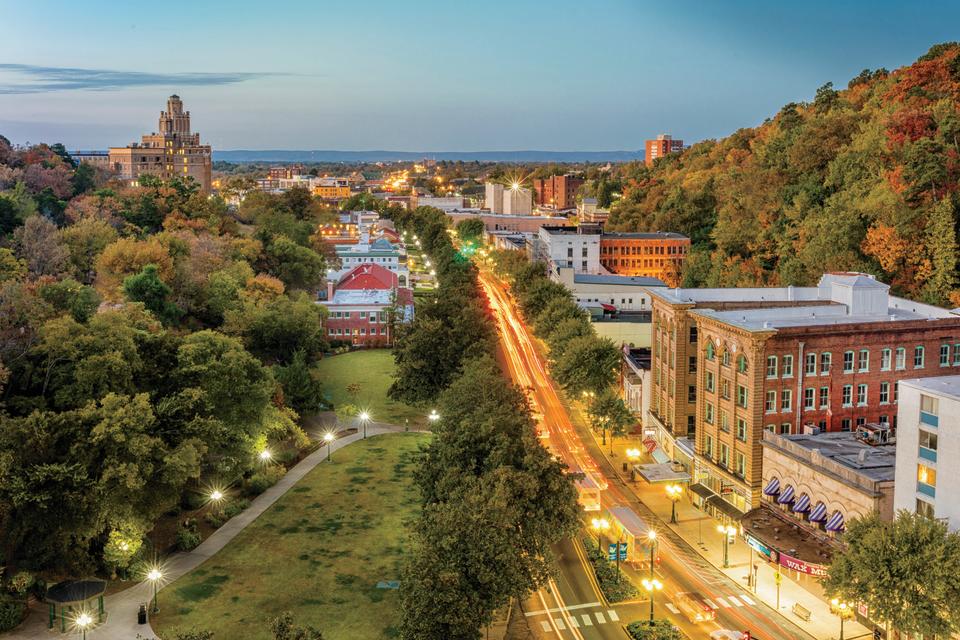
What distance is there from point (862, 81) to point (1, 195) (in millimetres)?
125024

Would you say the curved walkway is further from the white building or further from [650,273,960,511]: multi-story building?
the white building

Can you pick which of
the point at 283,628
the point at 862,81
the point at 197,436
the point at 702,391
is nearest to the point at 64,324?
the point at 197,436

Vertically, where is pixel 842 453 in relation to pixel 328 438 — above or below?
above

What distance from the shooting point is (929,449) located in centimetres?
3534

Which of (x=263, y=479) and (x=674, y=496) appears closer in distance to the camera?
(x=674, y=496)

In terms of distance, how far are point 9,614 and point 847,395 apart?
43.2 m

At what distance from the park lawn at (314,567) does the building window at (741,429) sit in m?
19.1

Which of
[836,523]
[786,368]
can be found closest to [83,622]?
[836,523]

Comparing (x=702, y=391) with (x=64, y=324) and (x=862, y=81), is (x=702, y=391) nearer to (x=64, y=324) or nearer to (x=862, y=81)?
(x=64, y=324)

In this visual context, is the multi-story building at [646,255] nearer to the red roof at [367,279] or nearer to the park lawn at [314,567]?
the red roof at [367,279]

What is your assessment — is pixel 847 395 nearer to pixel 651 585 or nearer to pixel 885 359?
pixel 885 359

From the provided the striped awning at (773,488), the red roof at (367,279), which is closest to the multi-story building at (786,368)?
the striped awning at (773,488)

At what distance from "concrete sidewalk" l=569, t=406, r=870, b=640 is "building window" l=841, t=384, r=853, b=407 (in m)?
10.0

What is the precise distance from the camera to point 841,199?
90.8 m
